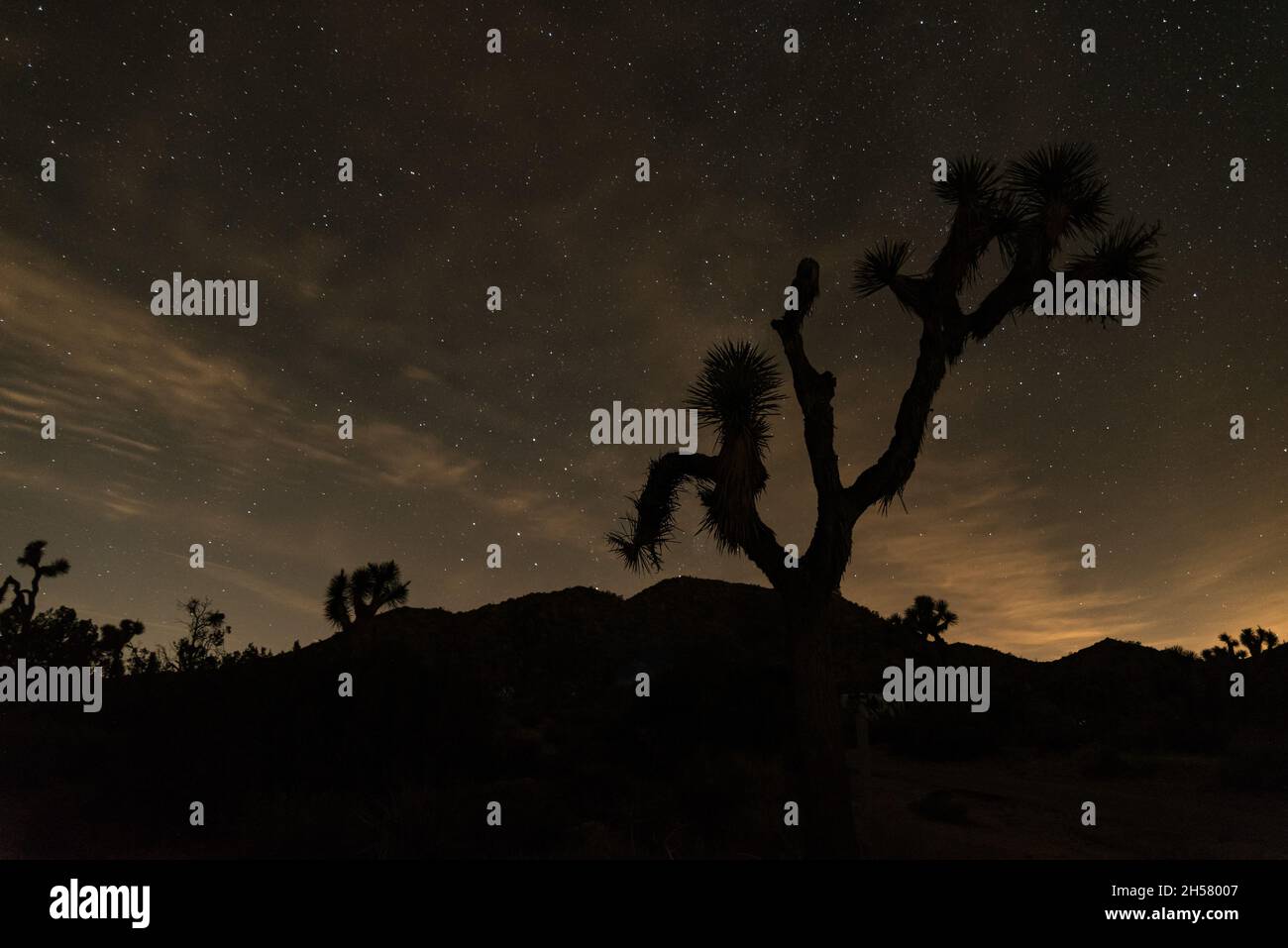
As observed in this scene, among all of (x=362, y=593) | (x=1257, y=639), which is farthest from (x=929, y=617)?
(x=362, y=593)

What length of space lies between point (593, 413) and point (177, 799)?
8052 mm

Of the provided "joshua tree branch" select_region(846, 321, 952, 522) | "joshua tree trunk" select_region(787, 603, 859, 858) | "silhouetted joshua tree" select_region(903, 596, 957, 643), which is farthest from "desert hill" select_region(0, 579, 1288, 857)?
"silhouetted joshua tree" select_region(903, 596, 957, 643)

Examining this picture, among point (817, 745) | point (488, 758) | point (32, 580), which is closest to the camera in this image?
point (817, 745)

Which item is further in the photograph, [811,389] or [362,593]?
[362,593]

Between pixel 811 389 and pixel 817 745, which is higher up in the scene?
pixel 811 389

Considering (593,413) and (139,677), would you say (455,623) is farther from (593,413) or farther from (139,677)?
(593,413)

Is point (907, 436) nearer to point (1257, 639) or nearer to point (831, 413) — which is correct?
point (831, 413)

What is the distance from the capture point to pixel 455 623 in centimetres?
4800

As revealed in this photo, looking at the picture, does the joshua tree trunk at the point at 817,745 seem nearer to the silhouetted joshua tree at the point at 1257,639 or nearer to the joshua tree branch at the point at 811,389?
the joshua tree branch at the point at 811,389

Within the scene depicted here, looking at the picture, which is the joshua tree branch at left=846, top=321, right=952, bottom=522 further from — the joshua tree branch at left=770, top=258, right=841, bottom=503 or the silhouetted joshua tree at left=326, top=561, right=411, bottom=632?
the silhouetted joshua tree at left=326, top=561, right=411, bottom=632

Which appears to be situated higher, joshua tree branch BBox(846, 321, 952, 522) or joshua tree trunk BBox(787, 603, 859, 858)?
joshua tree branch BBox(846, 321, 952, 522)

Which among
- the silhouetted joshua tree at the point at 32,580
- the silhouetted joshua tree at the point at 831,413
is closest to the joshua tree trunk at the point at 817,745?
the silhouetted joshua tree at the point at 831,413

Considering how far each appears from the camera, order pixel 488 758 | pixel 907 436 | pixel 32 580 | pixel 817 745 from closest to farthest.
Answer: pixel 817 745, pixel 907 436, pixel 488 758, pixel 32 580
